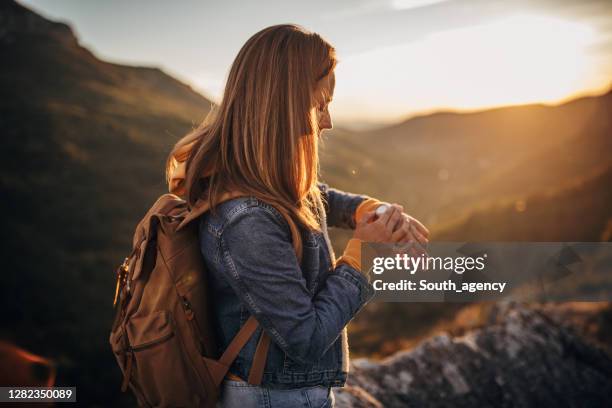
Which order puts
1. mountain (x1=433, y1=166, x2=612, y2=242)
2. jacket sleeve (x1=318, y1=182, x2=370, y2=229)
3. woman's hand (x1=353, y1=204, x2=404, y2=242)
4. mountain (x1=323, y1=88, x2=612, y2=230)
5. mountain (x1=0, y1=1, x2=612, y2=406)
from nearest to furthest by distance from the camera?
woman's hand (x1=353, y1=204, x2=404, y2=242)
jacket sleeve (x1=318, y1=182, x2=370, y2=229)
mountain (x1=0, y1=1, x2=612, y2=406)
mountain (x1=433, y1=166, x2=612, y2=242)
mountain (x1=323, y1=88, x2=612, y2=230)

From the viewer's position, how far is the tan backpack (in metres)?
1.59

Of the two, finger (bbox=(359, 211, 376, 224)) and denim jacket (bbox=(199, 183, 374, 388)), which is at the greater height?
finger (bbox=(359, 211, 376, 224))

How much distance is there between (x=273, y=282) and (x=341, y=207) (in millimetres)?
1150

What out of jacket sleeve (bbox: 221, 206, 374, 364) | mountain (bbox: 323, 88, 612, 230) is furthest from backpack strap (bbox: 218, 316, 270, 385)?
mountain (bbox: 323, 88, 612, 230)

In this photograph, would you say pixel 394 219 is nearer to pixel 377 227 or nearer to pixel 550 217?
pixel 377 227

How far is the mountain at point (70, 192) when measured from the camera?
10469mm

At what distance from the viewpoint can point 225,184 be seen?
1.62 m

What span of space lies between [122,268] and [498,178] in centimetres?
5403

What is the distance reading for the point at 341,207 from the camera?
2553 mm

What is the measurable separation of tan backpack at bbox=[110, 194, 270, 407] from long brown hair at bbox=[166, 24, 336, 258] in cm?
17

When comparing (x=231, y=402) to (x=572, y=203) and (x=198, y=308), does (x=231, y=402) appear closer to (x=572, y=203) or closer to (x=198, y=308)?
(x=198, y=308)

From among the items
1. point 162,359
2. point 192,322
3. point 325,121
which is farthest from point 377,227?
point 162,359

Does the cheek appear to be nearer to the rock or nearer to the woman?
the woman

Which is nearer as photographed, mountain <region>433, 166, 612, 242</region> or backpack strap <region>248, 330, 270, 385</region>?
backpack strap <region>248, 330, 270, 385</region>
